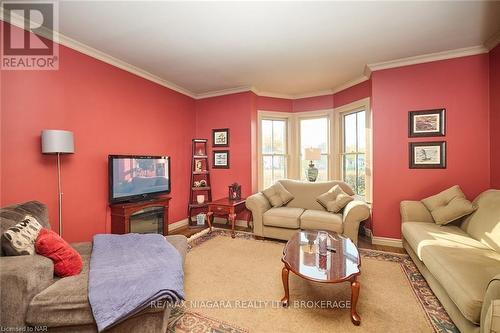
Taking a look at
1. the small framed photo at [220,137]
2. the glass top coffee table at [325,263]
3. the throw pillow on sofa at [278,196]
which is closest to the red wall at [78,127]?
the small framed photo at [220,137]

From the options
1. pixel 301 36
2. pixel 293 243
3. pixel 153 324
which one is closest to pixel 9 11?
pixel 301 36

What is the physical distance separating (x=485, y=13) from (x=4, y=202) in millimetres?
5209

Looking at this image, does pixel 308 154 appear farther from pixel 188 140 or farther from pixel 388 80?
pixel 188 140

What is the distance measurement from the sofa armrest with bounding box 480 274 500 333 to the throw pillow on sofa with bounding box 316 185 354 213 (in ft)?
6.89

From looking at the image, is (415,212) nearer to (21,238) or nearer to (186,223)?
(186,223)

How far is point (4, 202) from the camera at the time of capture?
7.30 feet

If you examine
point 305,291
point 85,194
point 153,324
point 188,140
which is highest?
point 188,140

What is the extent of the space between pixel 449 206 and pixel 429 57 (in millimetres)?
2078

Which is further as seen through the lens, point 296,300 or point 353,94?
point 353,94

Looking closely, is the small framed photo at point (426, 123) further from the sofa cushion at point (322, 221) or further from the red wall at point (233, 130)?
the red wall at point (233, 130)

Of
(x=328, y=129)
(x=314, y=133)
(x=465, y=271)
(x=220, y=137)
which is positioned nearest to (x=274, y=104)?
(x=314, y=133)

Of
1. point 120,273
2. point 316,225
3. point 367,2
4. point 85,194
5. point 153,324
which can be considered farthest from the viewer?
point 316,225

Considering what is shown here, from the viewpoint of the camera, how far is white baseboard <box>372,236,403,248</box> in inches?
132

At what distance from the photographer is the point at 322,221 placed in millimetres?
3258
